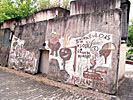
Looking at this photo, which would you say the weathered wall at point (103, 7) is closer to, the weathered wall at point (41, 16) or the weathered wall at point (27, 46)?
the weathered wall at point (41, 16)

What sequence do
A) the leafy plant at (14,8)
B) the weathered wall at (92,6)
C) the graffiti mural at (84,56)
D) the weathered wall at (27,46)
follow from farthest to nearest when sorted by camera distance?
the leafy plant at (14,8) < the weathered wall at (27,46) < the weathered wall at (92,6) < the graffiti mural at (84,56)

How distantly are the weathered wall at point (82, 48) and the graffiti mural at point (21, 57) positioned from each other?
7cm

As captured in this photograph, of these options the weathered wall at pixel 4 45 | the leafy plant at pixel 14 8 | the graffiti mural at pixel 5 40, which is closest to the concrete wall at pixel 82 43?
the weathered wall at pixel 4 45

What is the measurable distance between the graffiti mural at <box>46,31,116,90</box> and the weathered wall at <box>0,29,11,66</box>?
5.55 m

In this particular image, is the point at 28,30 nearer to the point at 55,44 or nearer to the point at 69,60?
the point at 55,44

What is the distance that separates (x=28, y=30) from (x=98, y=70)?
6.19m

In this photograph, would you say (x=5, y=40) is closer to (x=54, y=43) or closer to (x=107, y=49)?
(x=54, y=43)

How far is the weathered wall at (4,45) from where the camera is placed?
31.4 ft

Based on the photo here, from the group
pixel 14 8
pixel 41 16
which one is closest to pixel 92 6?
pixel 41 16

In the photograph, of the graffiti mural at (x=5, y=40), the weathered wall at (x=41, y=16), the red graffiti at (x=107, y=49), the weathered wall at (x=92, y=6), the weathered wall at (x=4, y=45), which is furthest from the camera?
the graffiti mural at (x=5, y=40)

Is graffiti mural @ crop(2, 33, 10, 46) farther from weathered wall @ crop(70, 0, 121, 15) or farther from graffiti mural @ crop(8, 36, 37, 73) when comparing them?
weathered wall @ crop(70, 0, 121, 15)

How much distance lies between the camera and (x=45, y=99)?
3840 millimetres

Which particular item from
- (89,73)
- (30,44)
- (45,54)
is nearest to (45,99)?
(89,73)

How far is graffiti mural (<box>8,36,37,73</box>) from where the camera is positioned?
7527 millimetres
